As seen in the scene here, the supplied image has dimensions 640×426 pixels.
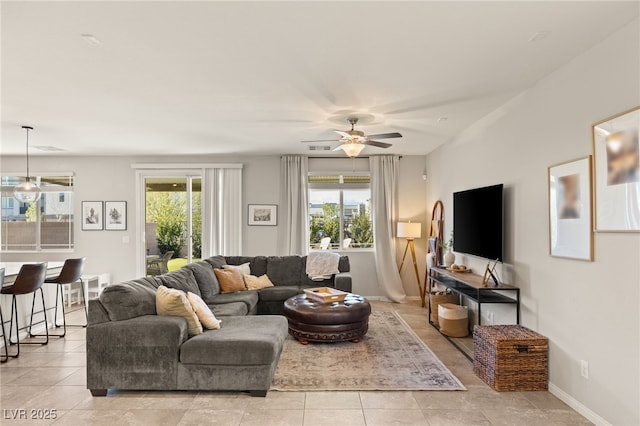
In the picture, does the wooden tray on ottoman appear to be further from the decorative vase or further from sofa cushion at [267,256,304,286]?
the decorative vase

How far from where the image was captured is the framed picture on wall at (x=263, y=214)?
7391mm

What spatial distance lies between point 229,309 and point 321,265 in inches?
80.1

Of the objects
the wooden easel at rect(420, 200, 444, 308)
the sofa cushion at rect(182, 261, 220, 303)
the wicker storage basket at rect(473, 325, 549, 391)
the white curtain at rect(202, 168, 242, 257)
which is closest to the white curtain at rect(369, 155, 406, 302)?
the wooden easel at rect(420, 200, 444, 308)

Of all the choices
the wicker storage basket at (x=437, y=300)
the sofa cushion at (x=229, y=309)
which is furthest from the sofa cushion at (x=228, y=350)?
the wicker storage basket at (x=437, y=300)

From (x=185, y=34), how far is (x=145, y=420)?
2.67 metres

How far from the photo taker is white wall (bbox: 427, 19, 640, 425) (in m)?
2.54

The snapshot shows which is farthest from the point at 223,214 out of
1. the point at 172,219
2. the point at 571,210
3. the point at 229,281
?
the point at 571,210

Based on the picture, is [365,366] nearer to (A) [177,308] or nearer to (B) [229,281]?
(A) [177,308]

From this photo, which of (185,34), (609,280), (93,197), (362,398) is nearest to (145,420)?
(362,398)

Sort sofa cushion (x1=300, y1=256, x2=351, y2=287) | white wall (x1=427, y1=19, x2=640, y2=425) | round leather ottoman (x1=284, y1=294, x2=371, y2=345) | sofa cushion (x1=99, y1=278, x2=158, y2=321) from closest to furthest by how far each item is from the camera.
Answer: white wall (x1=427, y1=19, x2=640, y2=425), sofa cushion (x1=99, y1=278, x2=158, y2=321), round leather ottoman (x1=284, y1=294, x2=371, y2=345), sofa cushion (x1=300, y1=256, x2=351, y2=287)

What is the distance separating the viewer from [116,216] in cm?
744

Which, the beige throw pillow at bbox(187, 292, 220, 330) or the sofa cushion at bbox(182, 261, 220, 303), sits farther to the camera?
the sofa cushion at bbox(182, 261, 220, 303)

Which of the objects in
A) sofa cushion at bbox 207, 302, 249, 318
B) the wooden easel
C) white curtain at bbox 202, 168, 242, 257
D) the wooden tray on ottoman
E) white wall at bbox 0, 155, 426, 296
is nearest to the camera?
sofa cushion at bbox 207, 302, 249, 318

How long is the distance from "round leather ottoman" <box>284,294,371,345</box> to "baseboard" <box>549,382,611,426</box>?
6.32 feet
